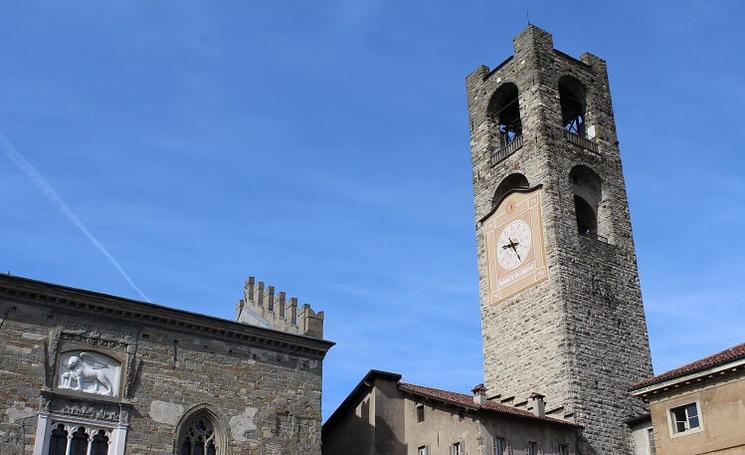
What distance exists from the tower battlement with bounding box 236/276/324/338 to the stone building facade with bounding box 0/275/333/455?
0.43m

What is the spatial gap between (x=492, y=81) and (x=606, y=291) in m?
10.7

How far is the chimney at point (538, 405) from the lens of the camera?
26.3 metres

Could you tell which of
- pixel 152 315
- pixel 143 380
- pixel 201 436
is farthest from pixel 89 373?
pixel 201 436

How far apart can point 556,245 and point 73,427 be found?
659 inches

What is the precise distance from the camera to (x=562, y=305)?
2894 centimetres

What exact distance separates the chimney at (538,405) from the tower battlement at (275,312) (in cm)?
705

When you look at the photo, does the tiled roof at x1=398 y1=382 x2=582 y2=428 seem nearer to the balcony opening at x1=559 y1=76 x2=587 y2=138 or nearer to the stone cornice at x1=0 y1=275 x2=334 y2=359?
the stone cornice at x1=0 y1=275 x2=334 y2=359

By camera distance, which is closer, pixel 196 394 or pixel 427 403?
pixel 196 394

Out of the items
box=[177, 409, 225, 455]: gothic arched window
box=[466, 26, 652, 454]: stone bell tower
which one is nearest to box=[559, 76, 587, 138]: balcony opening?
box=[466, 26, 652, 454]: stone bell tower

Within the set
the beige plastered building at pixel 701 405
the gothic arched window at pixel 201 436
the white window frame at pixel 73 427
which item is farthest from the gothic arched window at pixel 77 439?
the beige plastered building at pixel 701 405

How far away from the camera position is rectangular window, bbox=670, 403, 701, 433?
2139 centimetres

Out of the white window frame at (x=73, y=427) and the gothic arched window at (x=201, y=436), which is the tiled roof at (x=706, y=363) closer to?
the gothic arched window at (x=201, y=436)

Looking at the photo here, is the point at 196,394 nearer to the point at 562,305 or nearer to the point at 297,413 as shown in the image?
the point at 297,413

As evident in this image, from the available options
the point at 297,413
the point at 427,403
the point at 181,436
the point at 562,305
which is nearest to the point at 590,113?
the point at 562,305
